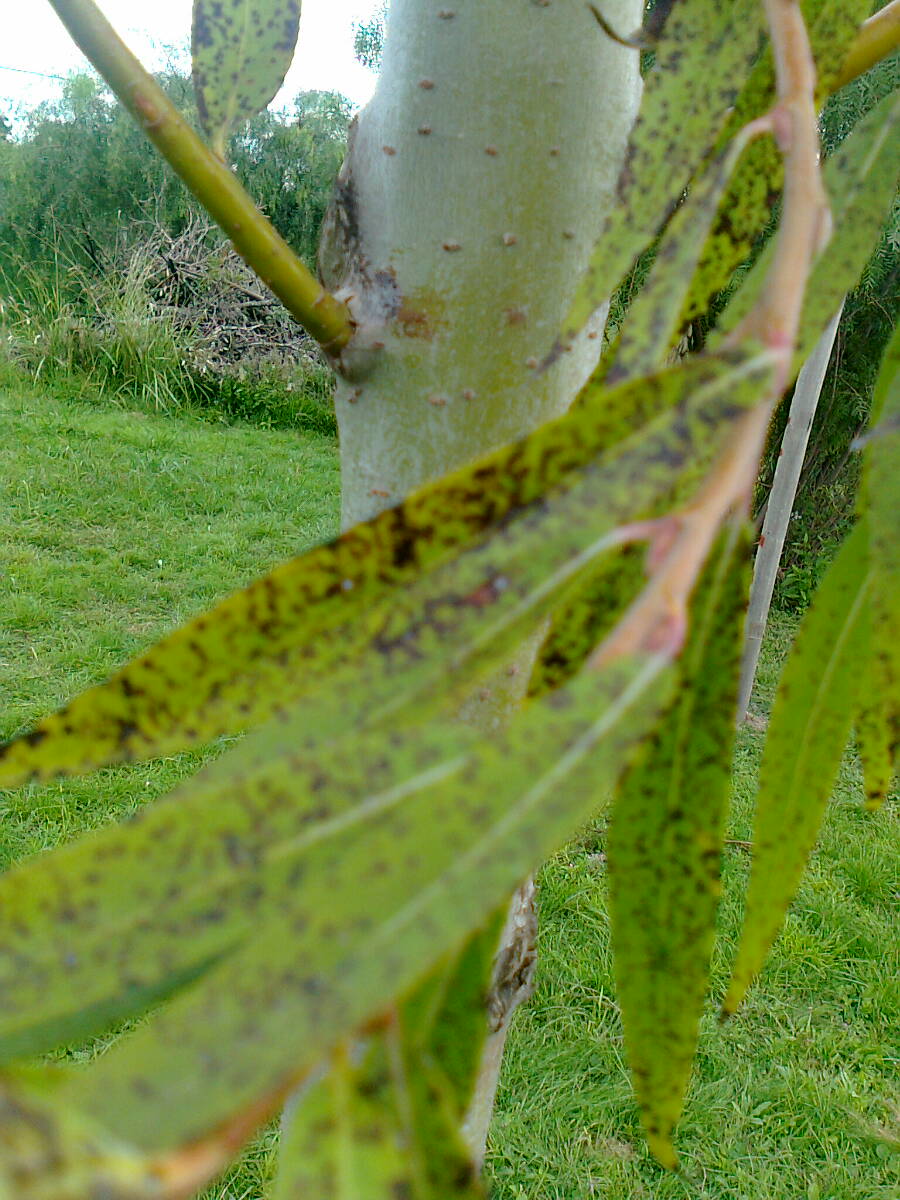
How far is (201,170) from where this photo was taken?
0.55 m

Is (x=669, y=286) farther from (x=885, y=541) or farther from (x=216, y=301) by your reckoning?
(x=216, y=301)

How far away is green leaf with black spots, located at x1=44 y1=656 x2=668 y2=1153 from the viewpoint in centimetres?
17

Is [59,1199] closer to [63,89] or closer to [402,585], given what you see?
[402,585]

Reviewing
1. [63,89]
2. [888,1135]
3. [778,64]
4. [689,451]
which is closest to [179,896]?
[689,451]

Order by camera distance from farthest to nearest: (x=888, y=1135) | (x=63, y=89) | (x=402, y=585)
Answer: (x=63, y=89) → (x=888, y=1135) → (x=402, y=585)

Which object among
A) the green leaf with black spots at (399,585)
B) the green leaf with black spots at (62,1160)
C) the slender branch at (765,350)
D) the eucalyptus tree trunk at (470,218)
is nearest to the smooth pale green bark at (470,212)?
the eucalyptus tree trunk at (470,218)

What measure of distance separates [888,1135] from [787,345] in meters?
2.01

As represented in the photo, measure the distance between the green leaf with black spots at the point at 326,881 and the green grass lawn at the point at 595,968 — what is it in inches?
66.8

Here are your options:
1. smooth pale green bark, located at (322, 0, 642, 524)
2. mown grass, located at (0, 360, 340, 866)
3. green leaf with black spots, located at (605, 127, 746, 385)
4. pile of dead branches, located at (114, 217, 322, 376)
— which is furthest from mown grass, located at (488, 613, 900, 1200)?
pile of dead branches, located at (114, 217, 322, 376)

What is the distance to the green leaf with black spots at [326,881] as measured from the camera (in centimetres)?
17

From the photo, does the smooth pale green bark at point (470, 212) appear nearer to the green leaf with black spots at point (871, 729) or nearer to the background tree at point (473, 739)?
the background tree at point (473, 739)

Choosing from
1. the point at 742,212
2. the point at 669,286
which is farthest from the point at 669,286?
the point at 742,212

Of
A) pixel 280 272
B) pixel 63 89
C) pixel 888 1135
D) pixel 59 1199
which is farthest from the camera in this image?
pixel 63 89

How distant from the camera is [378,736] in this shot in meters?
0.22
